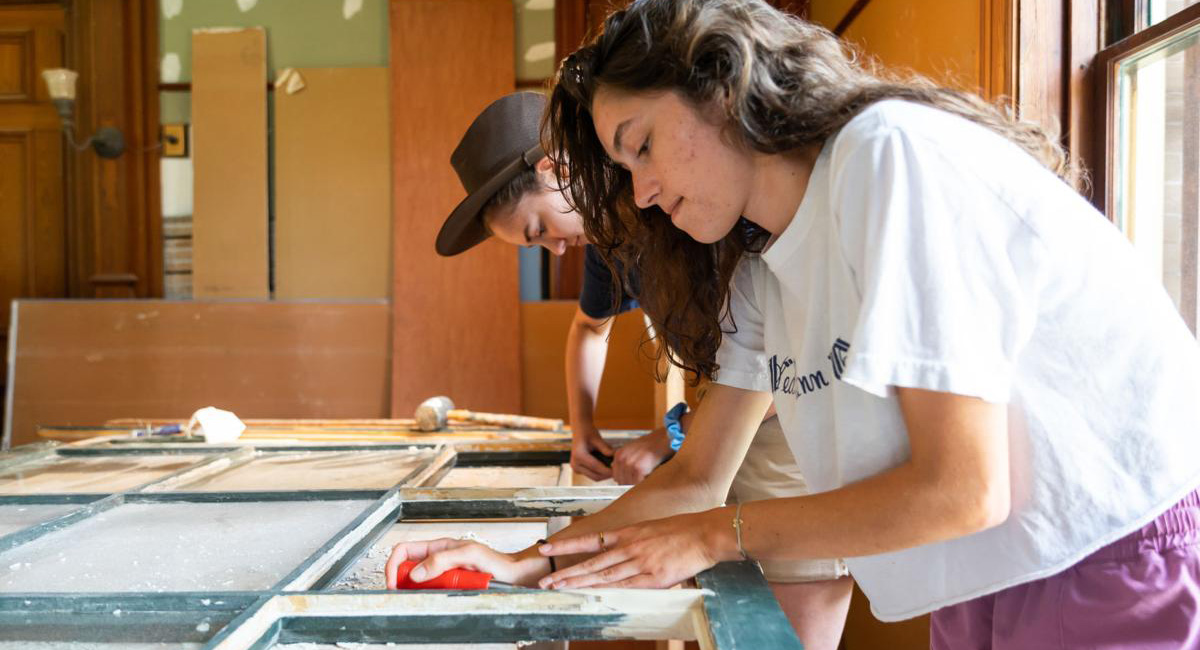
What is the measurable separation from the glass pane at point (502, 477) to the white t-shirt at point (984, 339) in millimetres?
1025

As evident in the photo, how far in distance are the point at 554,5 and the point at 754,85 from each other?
4192mm

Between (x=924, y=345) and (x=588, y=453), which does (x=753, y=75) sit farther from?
(x=588, y=453)

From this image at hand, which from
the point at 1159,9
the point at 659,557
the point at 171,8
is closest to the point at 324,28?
the point at 171,8

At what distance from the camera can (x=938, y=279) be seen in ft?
2.48

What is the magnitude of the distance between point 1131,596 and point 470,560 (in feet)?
2.50

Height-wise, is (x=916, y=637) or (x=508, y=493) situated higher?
(x=508, y=493)

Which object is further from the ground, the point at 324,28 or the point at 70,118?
the point at 324,28

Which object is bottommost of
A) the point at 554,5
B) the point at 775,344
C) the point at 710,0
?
the point at 775,344

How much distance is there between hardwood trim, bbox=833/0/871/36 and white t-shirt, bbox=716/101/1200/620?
2617 mm

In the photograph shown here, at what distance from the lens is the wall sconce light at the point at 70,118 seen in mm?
4621

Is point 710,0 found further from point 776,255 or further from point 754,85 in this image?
point 776,255

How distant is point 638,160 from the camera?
1059 millimetres

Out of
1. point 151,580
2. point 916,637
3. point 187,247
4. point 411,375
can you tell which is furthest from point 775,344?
point 187,247

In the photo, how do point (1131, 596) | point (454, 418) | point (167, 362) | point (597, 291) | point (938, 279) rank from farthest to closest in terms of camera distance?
point (167, 362)
point (454, 418)
point (597, 291)
point (1131, 596)
point (938, 279)
